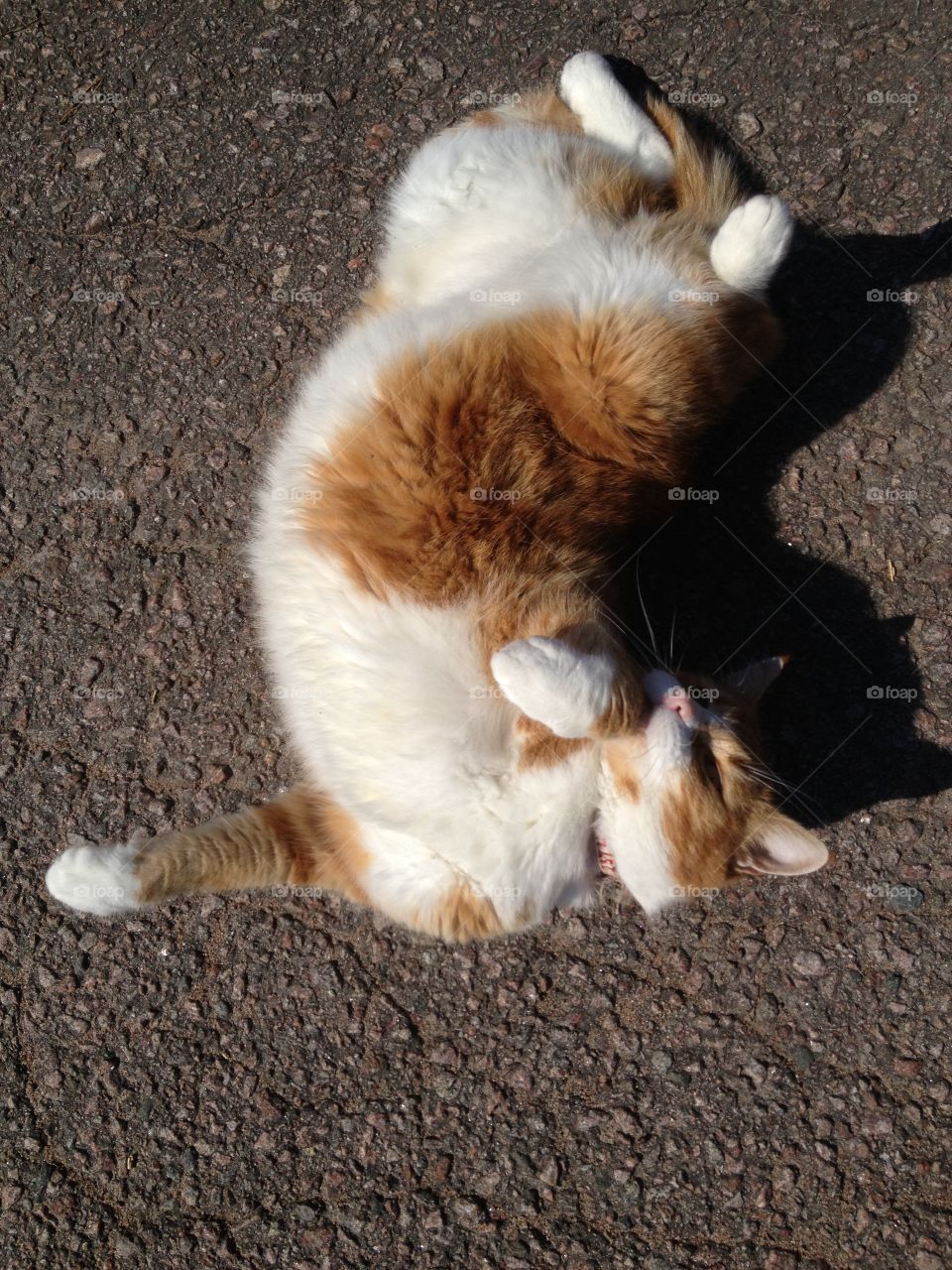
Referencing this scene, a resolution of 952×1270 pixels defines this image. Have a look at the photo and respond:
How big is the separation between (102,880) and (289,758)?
838mm

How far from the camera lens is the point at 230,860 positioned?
2402 mm

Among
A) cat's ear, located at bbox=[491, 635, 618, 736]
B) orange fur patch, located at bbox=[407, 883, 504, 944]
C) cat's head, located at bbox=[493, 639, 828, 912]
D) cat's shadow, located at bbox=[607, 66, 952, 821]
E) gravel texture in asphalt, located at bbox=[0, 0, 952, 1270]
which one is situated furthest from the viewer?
cat's shadow, located at bbox=[607, 66, 952, 821]

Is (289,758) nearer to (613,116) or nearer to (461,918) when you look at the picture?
(461,918)

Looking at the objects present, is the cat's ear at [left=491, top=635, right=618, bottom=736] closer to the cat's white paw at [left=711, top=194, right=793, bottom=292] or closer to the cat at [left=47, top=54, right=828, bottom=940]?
the cat at [left=47, top=54, right=828, bottom=940]

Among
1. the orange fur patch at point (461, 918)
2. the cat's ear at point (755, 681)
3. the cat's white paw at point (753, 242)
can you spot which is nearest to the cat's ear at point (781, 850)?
the cat's ear at point (755, 681)

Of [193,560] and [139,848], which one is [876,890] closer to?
[139,848]

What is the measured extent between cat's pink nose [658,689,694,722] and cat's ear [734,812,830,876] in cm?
37

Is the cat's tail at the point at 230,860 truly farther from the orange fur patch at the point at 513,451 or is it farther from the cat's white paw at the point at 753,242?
the cat's white paw at the point at 753,242

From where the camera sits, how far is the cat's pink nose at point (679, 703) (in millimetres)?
2349

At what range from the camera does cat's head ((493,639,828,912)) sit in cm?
229

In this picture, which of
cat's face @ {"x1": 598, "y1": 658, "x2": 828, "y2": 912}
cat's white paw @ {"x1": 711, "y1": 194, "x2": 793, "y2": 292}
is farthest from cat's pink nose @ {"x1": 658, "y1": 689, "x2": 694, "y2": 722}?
cat's white paw @ {"x1": 711, "y1": 194, "x2": 793, "y2": 292}

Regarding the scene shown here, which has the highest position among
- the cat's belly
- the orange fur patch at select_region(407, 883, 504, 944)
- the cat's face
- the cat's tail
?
the cat's face

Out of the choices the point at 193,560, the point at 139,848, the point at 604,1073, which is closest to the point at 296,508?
the point at 193,560

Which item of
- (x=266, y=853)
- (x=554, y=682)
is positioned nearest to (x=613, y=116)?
(x=554, y=682)
